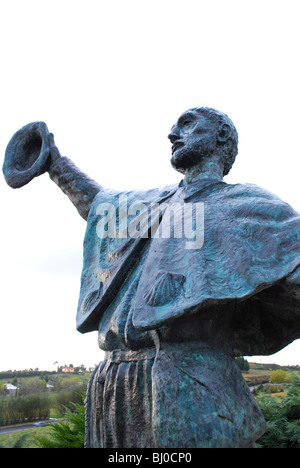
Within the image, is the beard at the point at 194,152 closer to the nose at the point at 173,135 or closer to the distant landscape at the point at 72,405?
the nose at the point at 173,135

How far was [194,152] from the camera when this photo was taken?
9.34 feet

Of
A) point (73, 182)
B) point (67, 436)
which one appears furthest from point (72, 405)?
point (73, 182)

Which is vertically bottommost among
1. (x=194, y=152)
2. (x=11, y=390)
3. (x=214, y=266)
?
(x=11, y=390)

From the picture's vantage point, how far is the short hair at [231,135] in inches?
115

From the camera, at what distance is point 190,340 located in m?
2.25

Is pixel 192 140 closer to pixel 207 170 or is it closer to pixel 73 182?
pixel 207 170

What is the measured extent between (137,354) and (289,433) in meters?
6.47

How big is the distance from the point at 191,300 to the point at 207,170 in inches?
43.9

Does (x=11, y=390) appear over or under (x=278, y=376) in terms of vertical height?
under

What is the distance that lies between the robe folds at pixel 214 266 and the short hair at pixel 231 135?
0.27m

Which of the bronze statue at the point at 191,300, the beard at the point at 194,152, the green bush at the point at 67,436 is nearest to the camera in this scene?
the bronze statue at the point at 191,300

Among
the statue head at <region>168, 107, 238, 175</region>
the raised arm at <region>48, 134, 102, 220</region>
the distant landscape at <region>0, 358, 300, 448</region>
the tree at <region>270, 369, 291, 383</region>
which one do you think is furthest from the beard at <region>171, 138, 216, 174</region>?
the tree at <region>270, 369, 291, 383</region>

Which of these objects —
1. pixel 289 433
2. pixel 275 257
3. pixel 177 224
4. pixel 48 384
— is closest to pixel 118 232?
pixel 177 224

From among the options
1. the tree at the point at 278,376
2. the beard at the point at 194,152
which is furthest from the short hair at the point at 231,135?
the tree at the point at 278,376
